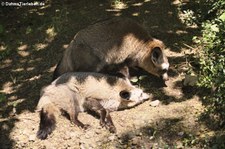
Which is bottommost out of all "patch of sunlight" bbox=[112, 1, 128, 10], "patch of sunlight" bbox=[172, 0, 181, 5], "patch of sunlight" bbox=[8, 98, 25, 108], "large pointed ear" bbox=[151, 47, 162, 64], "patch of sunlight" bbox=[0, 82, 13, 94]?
"patch of sunlight" bbox=[8, 98, 25, 108]

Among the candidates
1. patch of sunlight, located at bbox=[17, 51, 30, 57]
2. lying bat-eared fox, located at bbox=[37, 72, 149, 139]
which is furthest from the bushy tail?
patch of sunlight, located at bbox=[17, 51, 30, 57]

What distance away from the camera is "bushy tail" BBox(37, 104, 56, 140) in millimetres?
6277

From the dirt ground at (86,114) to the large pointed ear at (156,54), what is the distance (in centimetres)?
34

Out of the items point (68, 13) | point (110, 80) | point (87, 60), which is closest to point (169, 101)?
point (110, 80)

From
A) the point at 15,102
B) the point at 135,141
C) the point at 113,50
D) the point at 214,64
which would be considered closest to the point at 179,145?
the point at 135,141

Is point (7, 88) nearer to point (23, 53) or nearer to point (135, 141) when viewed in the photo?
point (23, 53)

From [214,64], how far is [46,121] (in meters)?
2.79

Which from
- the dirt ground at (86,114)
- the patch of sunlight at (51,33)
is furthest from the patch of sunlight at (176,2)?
the patch of sunlight at (51,33)

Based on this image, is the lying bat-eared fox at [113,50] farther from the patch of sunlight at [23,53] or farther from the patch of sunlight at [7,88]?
the patch of sunlight at [23,53]

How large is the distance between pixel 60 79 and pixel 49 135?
3.68 feet

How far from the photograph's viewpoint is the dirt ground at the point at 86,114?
6102 mm

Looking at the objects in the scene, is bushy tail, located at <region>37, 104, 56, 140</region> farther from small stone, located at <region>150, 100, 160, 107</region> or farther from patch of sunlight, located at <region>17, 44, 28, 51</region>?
patch of sunlight, located at <region>17, 44, 28, 51</region>

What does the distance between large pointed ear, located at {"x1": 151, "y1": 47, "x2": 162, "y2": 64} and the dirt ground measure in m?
0.34

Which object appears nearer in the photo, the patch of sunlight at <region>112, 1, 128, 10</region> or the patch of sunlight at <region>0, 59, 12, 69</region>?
the patch of sunlight at <region>0, 59, 12, 69</region>
